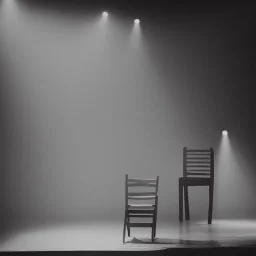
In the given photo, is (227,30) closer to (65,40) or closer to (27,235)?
(65,40)

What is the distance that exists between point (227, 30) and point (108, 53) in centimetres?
206

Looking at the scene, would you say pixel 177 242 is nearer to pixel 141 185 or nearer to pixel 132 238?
pixel 132 238

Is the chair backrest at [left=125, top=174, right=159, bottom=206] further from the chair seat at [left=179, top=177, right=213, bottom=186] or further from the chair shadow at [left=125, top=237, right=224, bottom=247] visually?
the chair seat at [left=179, top=177, right=213, bottom=186]

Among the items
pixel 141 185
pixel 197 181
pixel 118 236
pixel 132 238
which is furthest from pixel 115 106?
pixel 132 238

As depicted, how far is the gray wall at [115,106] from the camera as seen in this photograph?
7.77 meters

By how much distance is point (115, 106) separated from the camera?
26.2 ft

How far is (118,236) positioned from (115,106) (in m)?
2.89

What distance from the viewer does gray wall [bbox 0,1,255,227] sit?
25.5 feet

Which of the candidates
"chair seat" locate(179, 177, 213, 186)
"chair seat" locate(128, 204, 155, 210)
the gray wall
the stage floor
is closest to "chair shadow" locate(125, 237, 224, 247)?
the stage floor

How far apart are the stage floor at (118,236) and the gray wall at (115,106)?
38.7 inches

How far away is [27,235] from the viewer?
577cm

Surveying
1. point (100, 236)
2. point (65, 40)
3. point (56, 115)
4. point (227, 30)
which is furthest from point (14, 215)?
point (227, 30)

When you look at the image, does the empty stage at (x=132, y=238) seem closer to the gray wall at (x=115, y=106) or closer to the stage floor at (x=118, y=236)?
the stage floor at (x=118, y=236)

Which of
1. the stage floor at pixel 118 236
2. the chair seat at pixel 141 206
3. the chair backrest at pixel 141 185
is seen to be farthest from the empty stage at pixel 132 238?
the chair backrest at pixel 141 185
